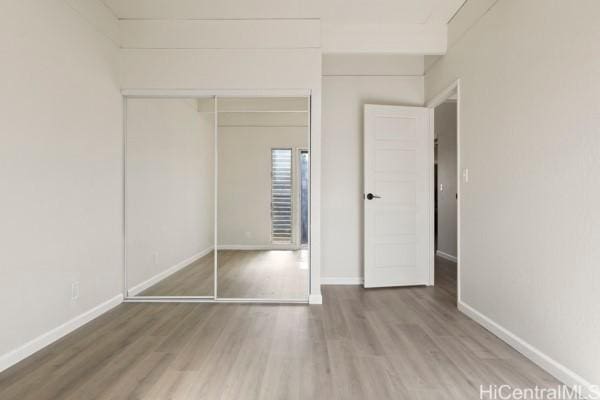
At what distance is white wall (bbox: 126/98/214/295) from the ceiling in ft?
2.72

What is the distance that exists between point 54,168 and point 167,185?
111cm

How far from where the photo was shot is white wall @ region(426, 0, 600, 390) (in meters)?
1.85

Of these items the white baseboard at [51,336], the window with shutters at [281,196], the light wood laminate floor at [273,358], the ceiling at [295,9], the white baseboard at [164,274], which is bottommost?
the light wood laminate floor at [273,358]

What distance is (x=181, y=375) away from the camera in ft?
6.65

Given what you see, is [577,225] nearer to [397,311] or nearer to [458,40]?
[397,311]

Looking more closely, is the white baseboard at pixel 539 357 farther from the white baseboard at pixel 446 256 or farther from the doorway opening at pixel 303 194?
the white baseboard at pixel 446 256

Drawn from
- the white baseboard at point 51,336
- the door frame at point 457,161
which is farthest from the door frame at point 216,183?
the door frame at point 457,161

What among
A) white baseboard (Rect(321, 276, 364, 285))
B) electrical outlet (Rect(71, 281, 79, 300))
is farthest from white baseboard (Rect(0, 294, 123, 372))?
white baseboard (Rect(321, 276, 364, 285))

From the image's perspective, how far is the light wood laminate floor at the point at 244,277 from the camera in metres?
3.52

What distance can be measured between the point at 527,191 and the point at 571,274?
0.60m

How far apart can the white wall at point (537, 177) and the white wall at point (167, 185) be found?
2.51 meters

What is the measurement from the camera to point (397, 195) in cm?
403

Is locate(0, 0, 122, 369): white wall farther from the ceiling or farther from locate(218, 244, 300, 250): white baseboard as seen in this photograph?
locate(218, 244, 300, 250): white baseboard

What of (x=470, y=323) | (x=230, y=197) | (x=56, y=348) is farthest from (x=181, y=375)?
(x=470, y=323)
